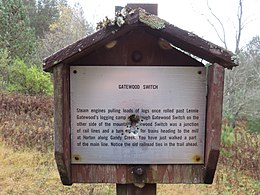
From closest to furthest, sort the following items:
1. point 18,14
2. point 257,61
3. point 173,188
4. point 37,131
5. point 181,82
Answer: point 181,82 → point 173,188 → point 37,131 → point 257,61 → point 18,14

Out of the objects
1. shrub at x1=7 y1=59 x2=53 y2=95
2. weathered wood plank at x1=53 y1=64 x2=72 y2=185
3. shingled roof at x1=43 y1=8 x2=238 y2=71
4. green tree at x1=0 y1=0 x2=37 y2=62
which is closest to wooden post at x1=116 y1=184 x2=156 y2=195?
weathered wood plank at x1=53 y1=64 x2=72 y2=185

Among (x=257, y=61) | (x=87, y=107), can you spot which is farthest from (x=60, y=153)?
(x=257, y=61)

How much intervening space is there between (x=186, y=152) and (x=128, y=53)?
453 millimetres

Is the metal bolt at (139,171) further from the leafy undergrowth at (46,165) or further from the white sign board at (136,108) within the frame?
the leafy undergrowth at (46,165)

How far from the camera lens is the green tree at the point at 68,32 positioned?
19331 millimetres

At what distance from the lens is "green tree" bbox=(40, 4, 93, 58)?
1933 cm

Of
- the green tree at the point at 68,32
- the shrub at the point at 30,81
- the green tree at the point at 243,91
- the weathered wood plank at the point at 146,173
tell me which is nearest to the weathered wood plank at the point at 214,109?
the weathered wood plank at the point at 146,173

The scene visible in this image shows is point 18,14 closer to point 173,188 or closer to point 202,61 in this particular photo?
point 173,188

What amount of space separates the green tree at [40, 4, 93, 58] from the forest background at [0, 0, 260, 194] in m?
0.06

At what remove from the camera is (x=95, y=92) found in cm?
122

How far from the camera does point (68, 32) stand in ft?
66.7

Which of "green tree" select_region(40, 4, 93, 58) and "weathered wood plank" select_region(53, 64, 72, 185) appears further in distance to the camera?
"green tree" select_region(40, 4, 93, 58)

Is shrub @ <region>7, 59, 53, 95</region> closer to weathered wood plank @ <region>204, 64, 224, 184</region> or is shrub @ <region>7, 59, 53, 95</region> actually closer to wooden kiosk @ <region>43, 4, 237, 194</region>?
wooden kiosk @ <region>43, 4, 237, 194</region>

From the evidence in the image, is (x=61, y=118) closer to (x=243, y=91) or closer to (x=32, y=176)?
(x=32, y=176)
